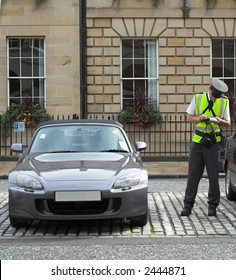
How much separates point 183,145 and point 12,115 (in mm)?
6137

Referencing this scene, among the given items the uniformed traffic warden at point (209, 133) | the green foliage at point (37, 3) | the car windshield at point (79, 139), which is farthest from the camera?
the green foliage at point (37, 3)

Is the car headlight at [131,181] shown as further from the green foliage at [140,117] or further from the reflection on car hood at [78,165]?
the green foliage at [140,117]

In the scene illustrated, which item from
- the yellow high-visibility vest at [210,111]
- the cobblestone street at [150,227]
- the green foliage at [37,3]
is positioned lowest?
the cobblestone street at [150,227]

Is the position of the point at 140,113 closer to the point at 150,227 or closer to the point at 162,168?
the point at 162,168

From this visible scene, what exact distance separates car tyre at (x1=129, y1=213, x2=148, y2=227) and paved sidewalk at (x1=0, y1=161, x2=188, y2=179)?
7.80m

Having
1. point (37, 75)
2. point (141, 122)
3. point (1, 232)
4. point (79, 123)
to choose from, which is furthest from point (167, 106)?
point (1, 232)

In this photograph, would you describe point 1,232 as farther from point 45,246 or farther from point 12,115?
point 12,115

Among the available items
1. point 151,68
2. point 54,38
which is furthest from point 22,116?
point 151,68

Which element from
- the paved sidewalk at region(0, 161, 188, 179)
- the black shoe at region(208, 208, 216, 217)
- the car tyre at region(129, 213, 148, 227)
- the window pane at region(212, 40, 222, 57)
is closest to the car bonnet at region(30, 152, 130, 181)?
the car tyre at region(129, 213, 148, 227)

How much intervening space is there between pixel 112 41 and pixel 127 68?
112 centimetres

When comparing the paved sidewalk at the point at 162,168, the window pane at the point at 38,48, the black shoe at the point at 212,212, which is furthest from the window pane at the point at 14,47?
the black shoe at the point at 212,212

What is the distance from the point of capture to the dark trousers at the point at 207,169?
26.3 ft

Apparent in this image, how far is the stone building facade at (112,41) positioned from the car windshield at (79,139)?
464 inches

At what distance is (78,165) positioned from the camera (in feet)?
24.0
